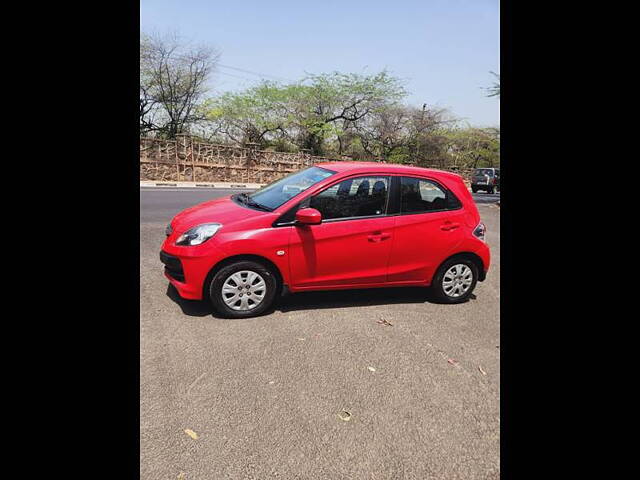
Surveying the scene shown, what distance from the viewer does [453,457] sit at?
7.19 ft

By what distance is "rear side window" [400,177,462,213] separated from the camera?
4.34m

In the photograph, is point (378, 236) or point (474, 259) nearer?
point (378, 236)

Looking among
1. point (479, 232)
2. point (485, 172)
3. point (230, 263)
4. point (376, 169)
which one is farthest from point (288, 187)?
point (485, 172)

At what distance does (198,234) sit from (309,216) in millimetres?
1118

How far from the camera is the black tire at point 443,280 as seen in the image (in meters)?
4.65

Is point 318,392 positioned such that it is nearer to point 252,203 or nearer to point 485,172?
point 252,203

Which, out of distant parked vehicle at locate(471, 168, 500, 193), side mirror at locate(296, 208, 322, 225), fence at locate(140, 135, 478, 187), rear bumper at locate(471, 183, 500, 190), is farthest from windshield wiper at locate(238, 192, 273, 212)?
rear bumper at locate(471, 183, 500, 190)

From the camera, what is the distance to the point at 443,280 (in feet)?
15.3
